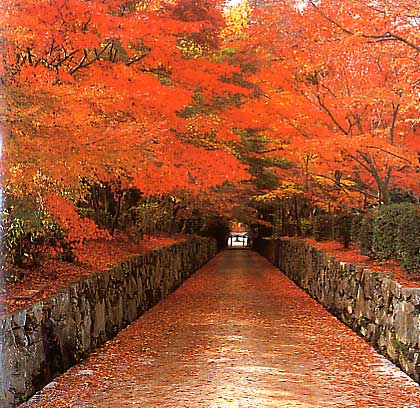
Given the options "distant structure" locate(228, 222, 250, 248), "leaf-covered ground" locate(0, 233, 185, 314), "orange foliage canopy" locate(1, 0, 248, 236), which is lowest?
"distant structure" locate(228, 222, 250, 248)

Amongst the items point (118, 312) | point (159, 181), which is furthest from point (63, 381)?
point (159, 181)

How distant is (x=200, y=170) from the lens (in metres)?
13.9

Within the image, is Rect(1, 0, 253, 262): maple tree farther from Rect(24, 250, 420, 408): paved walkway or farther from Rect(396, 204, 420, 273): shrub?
Rect(396, 204, 420, 273): shrub

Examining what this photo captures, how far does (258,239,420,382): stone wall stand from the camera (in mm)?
6594

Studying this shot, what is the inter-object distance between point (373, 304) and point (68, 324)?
391cm

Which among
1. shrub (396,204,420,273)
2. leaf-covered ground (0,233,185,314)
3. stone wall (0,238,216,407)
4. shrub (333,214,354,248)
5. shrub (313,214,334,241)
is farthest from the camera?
shrub (313,214,334,241)

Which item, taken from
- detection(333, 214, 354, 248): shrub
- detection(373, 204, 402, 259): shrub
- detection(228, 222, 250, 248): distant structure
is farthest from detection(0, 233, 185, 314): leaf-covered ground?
detection(228, 222, 250, 248): distant structure

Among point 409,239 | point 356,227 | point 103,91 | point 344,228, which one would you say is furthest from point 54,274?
point 344,228

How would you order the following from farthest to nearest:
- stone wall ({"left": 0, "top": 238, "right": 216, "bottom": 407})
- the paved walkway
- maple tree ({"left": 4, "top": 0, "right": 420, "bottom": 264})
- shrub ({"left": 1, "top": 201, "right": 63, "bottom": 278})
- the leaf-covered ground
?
1. shrub ({"left": 1, "top": 201, "right": 63, "bottom": 278})
2. maple tree ({"left": 4, "top": 0, "right": 420, "bottom": 264})
3. the leaf-covered ground
4. the paved walkway
5. stone wall ({"left": 0, "top": 238, "right": 216, "bottom": 407})

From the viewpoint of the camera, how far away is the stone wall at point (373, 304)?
6594 millimetres

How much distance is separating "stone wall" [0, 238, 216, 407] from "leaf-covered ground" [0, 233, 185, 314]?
0.43 ft

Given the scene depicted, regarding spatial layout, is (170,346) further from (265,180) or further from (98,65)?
(265,180)

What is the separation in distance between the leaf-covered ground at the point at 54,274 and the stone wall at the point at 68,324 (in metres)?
0.13

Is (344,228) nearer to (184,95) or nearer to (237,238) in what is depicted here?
(184,95)
